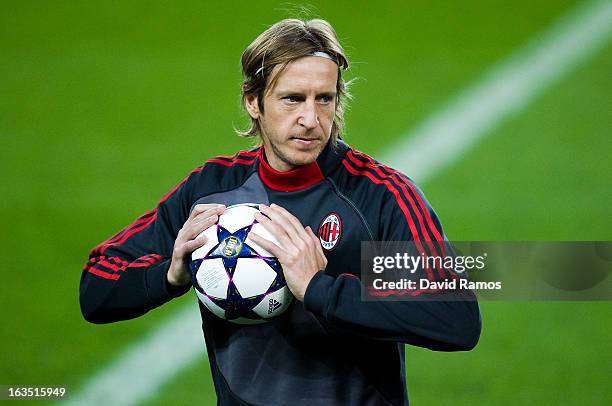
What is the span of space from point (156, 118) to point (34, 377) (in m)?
2.71

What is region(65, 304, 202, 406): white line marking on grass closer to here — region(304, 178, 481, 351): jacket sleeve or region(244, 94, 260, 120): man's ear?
region(244, 94, 260, 120): man's ear

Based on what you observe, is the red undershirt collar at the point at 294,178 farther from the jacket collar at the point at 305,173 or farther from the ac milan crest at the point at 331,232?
the ac milan crest at the point at 331,232

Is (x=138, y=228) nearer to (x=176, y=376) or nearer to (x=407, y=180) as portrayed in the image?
(x=407, y=180)

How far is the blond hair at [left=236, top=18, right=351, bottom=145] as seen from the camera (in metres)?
3.77

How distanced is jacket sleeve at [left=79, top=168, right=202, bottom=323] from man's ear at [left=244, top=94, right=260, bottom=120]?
33cm

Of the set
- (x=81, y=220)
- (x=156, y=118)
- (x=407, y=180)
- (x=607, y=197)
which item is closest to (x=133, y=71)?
(x=156, y=118)

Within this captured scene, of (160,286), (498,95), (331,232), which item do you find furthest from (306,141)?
(498,95)

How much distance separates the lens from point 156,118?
26.7 feet

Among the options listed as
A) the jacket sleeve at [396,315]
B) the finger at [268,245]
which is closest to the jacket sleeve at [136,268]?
the finger at [268,245]

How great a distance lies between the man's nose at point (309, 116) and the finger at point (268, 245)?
0.48 m

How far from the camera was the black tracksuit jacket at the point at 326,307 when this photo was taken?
3.44m

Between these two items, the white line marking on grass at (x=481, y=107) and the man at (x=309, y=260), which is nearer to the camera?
the man at (x=309, y=260)

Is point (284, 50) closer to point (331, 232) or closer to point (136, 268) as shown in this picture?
point (331, 232)

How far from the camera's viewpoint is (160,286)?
12.5 ft
